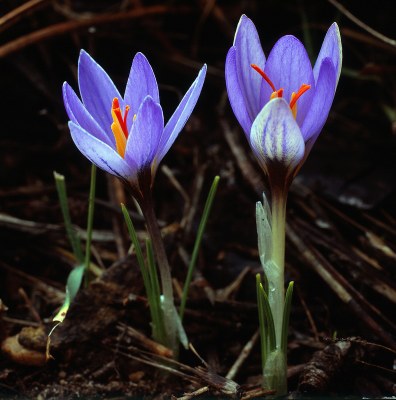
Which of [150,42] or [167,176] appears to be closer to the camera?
[167,176]

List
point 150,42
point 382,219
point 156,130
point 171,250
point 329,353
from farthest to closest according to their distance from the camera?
1. point 150,42
2. point 382,219
3. point 171,250
4. point 329,353
5. point 156,130

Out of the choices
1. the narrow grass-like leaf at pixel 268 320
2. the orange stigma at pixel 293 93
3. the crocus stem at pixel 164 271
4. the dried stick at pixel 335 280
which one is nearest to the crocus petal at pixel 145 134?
the crocus stem at pixel 164 271

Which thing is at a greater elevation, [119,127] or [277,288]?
[119,127]

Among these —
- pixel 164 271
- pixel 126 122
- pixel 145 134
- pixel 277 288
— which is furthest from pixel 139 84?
pixel 277 288

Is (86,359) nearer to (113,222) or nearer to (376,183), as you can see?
(113,222)

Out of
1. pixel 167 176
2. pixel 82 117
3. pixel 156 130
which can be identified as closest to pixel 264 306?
pixel 156 130

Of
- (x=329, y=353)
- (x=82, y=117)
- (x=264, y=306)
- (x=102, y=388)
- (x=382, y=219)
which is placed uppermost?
(x=82, y=117)

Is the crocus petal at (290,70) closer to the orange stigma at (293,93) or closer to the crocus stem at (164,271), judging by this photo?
the orange stigma at (293,93)

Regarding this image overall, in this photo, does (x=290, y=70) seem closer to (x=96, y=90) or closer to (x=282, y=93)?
(x=282, y=93)
